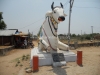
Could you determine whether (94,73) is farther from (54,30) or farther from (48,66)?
(54,30)

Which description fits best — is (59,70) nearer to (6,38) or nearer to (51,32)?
(51,32)

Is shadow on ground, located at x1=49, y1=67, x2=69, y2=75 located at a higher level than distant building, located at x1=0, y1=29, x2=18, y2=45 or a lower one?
lower

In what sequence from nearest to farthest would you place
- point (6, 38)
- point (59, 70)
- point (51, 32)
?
point (59, 70), point (51, 32), point (6, 38)

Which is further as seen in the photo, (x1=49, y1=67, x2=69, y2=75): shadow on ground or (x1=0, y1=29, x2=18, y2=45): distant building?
(x1=0, y1=29, x2=18, y2=45): distant building

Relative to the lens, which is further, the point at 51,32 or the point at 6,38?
the point at 6,38

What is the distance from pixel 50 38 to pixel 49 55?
0.79m

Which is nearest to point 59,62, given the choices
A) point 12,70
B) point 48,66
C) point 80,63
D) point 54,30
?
point 48,66

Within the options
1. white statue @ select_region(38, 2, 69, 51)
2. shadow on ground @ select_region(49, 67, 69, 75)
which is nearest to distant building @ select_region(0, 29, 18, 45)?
white statue @ select_region(38, 2, 69, 51)

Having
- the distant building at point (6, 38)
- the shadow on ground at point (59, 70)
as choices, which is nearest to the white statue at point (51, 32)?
the shadow on ground at point (59, 70)

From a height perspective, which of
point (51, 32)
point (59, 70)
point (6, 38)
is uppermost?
point (51, 32)

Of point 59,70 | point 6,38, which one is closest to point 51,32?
point 59,70

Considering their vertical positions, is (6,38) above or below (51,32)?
below

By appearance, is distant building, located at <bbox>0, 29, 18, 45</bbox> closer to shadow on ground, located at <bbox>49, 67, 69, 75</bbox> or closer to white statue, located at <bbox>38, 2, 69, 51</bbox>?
white statue, located at <bbox>38, 2, 69, 51</bbox>

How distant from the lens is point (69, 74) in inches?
206
